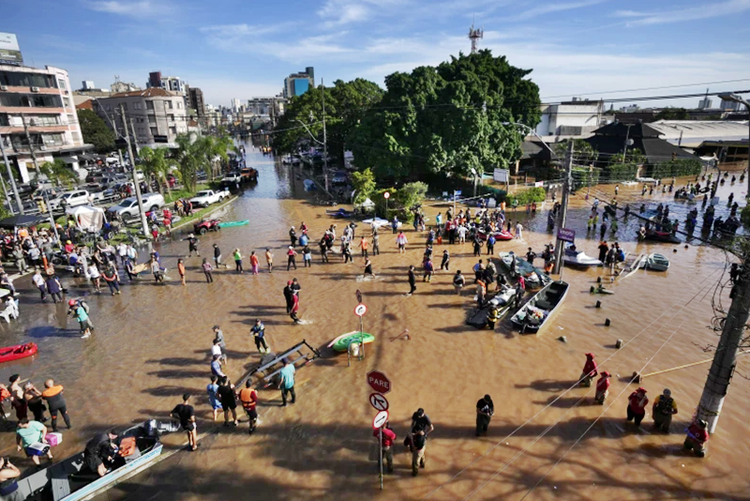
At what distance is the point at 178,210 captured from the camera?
3400 cm

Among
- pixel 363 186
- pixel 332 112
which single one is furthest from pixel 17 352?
pixel 332 112

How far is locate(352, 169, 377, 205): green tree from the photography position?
32.6 m

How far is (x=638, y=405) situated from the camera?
10156 mm

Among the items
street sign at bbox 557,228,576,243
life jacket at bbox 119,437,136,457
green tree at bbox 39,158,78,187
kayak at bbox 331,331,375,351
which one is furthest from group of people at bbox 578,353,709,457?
green tree at bbox 39,158,78,187

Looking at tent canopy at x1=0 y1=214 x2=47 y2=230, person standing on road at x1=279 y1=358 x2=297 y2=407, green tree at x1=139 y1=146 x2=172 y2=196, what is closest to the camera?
person standing on road at x1=279 y1=358 x2=297 y2=407

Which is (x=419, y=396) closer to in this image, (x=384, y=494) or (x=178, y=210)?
(x=384, y=494)

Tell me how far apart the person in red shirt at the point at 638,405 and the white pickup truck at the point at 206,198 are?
116ft

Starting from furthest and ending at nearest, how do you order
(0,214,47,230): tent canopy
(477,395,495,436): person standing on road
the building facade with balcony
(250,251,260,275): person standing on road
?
the building facade with balcony
(0,214,47,230): tent canopy
(250,251,260,275): person standing on road
(477,395,495,436): person standing on road

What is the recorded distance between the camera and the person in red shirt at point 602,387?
11023 millimetres

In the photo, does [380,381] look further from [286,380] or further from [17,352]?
[17,352]

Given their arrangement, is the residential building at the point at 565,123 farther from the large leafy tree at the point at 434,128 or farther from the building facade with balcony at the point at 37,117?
the building facade with balcony at the point at 37,117

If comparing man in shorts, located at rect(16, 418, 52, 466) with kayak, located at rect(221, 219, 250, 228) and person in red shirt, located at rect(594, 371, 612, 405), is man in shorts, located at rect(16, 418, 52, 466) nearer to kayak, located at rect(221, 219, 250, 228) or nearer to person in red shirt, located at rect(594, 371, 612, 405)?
person in red shirt, located at rect(594, 371, 612, 405)

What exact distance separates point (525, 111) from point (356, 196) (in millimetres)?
21875

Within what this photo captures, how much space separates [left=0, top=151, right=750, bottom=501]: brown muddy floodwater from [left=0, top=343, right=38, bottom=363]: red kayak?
49cm
